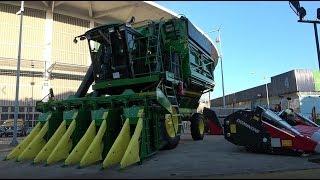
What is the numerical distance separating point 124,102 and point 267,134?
4450 millimetres

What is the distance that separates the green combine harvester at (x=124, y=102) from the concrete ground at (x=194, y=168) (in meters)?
0.36

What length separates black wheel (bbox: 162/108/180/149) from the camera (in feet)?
39.8

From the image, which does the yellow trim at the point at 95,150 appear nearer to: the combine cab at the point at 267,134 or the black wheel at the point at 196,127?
the combine cab at the point at 267,134

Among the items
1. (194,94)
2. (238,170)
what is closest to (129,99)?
(238,170)

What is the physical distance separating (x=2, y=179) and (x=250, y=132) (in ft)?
25.4

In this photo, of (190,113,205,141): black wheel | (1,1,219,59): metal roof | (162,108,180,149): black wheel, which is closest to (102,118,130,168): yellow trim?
(162,108,180,149): black wheel

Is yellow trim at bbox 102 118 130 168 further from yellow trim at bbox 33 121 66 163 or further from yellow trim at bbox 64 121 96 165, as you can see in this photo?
yellow trim at bbox 33 121 66 163

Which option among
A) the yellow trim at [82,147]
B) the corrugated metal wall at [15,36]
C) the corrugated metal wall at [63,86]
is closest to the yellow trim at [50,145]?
the yellow trim at [82,147]

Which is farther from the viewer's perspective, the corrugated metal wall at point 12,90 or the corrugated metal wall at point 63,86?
the corrugated metal wall at point 63,86

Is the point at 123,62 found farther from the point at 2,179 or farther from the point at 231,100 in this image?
the point at 231,100

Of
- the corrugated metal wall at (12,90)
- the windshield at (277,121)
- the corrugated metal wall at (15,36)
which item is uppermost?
the corrugated metal wall at (15,36)

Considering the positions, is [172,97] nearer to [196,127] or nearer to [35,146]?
[35,146]

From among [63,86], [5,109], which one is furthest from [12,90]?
[63,86]

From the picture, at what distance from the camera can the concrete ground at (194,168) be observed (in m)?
8.83
